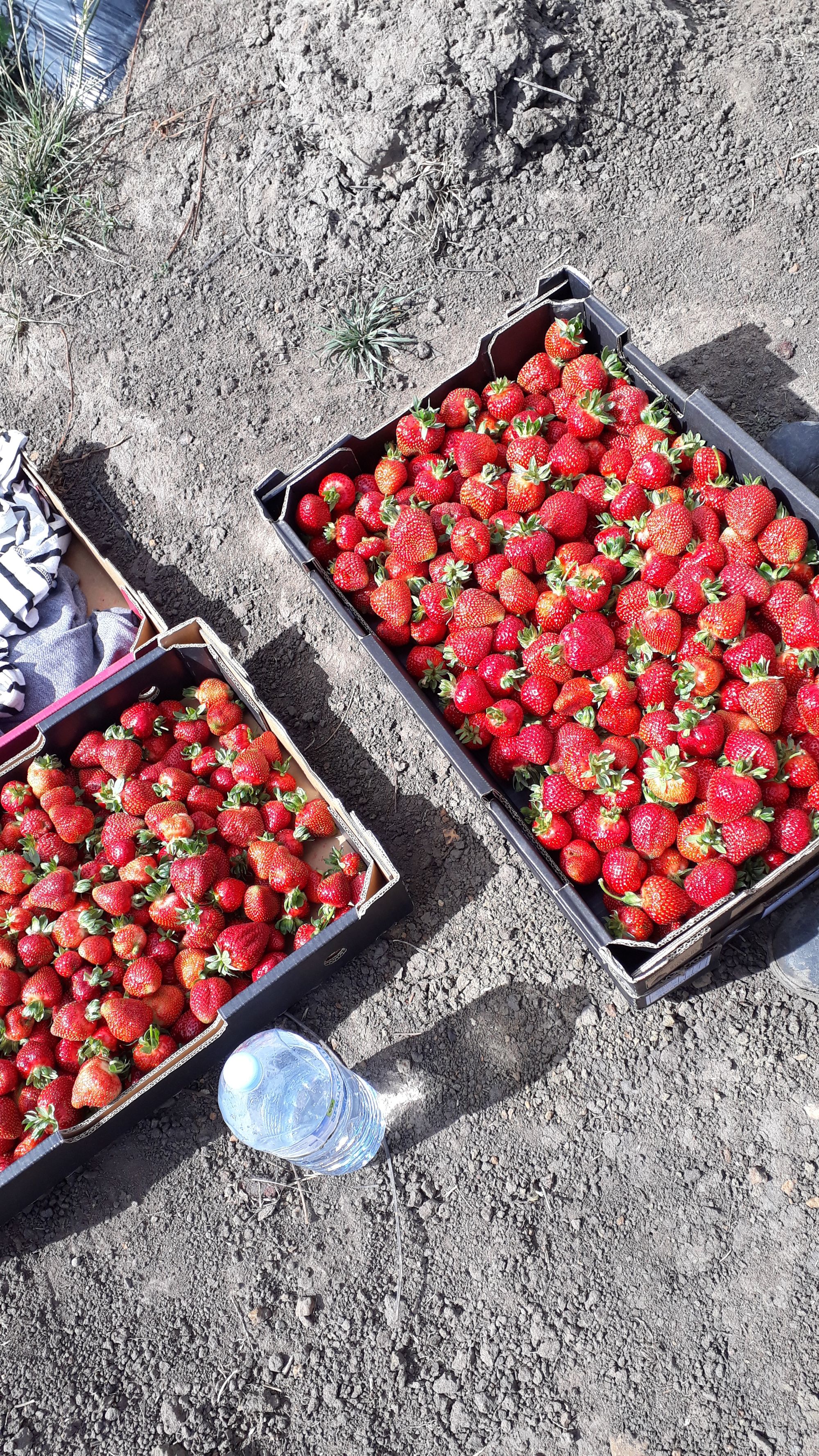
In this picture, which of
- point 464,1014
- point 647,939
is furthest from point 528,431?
point 464,1014

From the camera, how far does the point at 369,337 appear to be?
364cm

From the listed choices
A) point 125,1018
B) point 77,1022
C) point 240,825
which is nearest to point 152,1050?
point 125,1018

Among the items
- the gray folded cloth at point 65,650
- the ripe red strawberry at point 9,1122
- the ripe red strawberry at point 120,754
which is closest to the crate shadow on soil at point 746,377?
the gray folded cloth at point 65,650

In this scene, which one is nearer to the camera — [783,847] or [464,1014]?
[783,847]

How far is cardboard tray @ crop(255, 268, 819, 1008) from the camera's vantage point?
2293 millimetres

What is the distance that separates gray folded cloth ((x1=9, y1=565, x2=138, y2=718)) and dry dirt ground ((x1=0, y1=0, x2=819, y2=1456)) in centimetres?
35

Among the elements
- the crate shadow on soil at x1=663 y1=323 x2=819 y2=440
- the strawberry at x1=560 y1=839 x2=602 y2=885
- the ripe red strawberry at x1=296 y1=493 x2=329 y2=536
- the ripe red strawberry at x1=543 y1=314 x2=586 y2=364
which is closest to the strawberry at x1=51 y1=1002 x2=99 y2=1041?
the strawberry at x1=560 y1=839 x2=602 y2=885

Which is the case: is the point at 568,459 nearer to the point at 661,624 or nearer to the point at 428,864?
the point at 661,624

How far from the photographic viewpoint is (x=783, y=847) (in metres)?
2.36

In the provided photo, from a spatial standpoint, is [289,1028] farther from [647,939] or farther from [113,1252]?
[647,939]

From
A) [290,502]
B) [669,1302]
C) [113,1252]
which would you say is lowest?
[669,1302]

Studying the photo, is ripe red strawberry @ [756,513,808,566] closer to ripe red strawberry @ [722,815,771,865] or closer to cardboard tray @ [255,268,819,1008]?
cardboard tray @ [255,268,819,1008]

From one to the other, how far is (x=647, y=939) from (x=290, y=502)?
5.67 feet

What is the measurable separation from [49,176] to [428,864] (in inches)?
142
